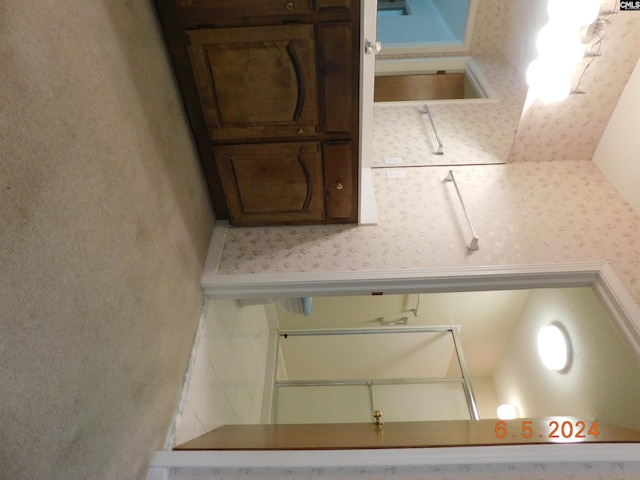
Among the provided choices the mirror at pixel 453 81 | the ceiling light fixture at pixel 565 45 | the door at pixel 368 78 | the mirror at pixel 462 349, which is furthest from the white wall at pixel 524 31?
the mirror at pixel 462 349

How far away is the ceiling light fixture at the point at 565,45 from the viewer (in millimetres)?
1563

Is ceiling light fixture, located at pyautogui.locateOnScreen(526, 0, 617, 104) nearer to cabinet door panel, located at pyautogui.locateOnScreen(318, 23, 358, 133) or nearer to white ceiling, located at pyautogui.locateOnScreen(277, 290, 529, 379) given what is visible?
cabinet door panel, located at pyautogui.locateOnScreen(318, 23, 358, 133)

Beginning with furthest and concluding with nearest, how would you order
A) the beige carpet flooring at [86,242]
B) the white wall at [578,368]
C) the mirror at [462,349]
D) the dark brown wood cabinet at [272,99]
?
the mirror at [462,349], the white wall at [578,368], the dark brown wood cabinet at [272,99], the beige carpet flooring at [86,242]

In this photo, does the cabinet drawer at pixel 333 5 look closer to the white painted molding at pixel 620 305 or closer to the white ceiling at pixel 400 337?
the white painted molding at pixel 620 305

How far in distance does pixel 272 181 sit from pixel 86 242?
0.86 meters

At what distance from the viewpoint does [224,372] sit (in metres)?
1.82

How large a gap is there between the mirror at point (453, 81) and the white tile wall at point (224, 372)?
47.0 inches

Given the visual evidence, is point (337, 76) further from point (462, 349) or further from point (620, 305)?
point (462, 349)

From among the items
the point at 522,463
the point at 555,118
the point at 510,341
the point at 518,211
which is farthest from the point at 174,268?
the point at 510,341

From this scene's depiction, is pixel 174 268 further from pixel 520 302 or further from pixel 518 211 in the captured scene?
pixel 520 302

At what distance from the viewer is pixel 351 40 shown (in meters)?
1.28

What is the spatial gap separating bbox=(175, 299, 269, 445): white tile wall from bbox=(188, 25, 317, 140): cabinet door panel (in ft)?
2.54

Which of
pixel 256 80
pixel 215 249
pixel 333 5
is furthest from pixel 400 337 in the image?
pixel 333 5

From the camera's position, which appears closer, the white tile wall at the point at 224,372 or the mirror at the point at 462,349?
the white tile wall at the point at 224,372
